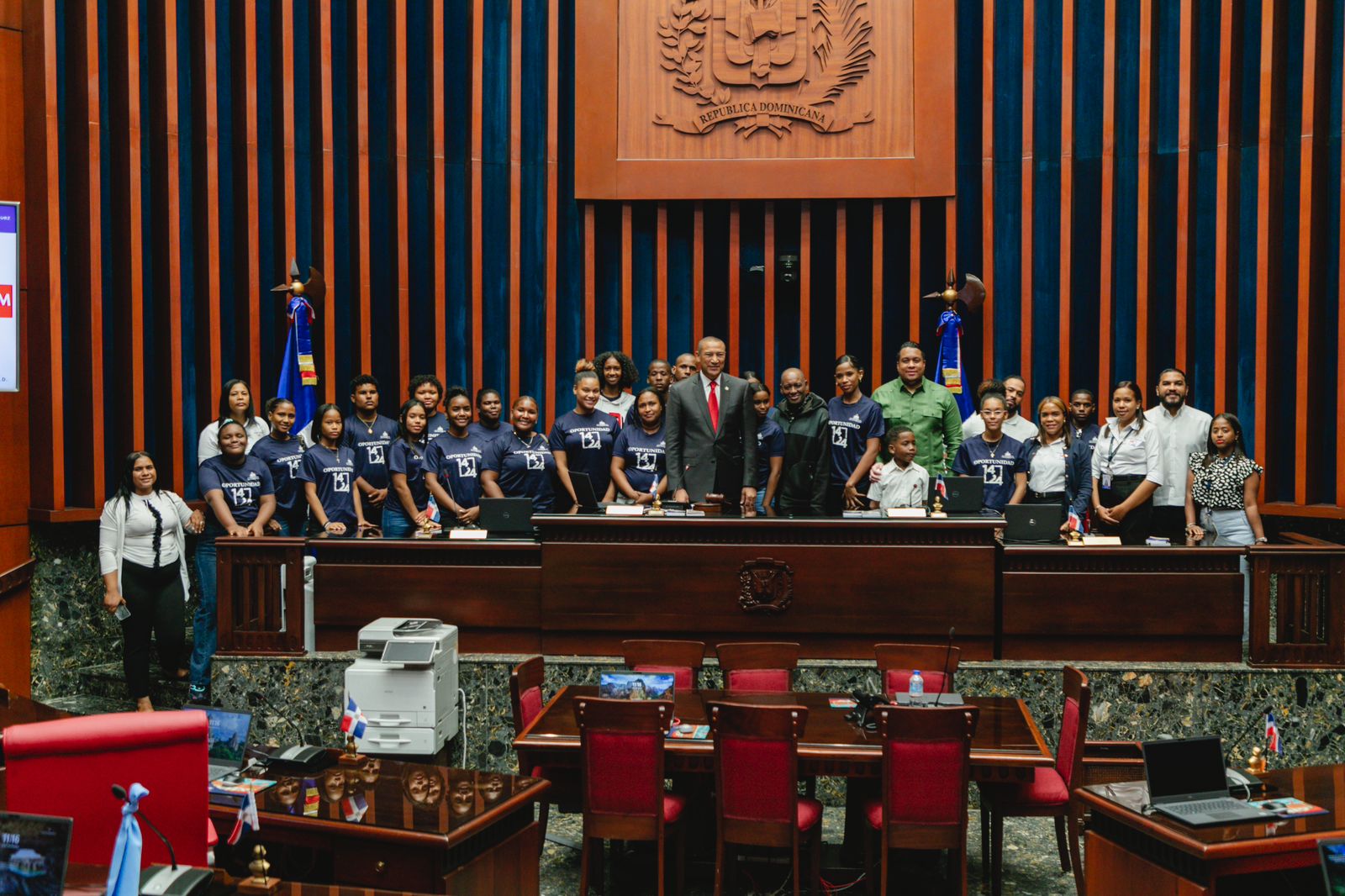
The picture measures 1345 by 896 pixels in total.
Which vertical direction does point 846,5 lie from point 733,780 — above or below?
above

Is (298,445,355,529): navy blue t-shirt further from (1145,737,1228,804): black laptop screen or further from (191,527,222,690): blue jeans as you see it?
(1145,737,1228,804): black laptop screen

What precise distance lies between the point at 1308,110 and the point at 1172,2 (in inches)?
53.0

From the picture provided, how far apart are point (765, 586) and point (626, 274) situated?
3.93m

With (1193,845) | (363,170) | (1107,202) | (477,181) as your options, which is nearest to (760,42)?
(477,181)

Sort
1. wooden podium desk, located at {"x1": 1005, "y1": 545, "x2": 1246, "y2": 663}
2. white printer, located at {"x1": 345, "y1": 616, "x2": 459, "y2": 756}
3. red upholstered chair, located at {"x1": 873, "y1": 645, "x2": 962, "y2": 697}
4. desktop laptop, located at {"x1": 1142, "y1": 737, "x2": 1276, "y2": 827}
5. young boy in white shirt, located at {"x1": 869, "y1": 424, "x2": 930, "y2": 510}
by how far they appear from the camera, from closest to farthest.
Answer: desktop laptop, located at {"x1": 1142, "y1": 737, "x2": 1276, "y2": 827}
red upholstered chair, located at {"x1": 873, "y1": 645, "x2": 962, "y2": 697}
white printer, located at {"x1": 345, "y1": 616, "x2": 459, "y2": 756}
wooden podium desk, located at {"x1": 1005, "y1": 545, "x2": 1246, "y2": 663}
young boy in white shirt, located at {"x1": 869, "y1": 424, "x2": 930, "y2": 510}

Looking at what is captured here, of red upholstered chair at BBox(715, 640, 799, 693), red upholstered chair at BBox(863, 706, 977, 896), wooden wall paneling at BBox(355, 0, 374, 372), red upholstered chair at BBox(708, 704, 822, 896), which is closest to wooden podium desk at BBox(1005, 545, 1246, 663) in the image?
red upholstered chair at BBox(715, 640, 799, 693)

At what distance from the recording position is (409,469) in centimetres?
684

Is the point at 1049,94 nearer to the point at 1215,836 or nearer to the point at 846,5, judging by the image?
the point at 846,5

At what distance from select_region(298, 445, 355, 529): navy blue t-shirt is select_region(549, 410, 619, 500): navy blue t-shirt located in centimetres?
119

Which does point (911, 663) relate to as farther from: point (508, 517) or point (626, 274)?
point (626, 274)

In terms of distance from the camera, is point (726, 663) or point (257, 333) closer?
point (726, 663)

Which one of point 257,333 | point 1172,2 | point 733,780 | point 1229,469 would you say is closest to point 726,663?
point 733,780

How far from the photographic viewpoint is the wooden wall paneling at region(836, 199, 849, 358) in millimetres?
8945

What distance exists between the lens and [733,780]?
168 inches
